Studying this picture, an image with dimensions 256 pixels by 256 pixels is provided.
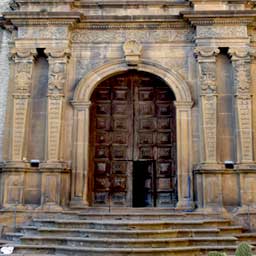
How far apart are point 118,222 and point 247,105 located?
514 centimetres

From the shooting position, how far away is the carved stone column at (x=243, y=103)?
464 inches

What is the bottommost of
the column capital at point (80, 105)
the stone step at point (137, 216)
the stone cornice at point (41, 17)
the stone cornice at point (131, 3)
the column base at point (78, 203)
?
the stone step at point (137, 216)

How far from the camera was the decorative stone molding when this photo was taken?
12.7 m

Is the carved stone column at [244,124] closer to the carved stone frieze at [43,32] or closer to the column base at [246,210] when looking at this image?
the column base at [246,210]

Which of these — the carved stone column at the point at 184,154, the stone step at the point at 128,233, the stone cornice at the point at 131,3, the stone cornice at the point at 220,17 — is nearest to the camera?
the stone step at the point at 128,233

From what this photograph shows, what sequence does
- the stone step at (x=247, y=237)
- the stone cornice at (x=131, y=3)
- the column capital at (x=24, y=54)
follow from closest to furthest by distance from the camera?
the stone step at (x=247, y=237) < the column capital at (x=24, y=54) < the stone cornice at (x=131, y=3)

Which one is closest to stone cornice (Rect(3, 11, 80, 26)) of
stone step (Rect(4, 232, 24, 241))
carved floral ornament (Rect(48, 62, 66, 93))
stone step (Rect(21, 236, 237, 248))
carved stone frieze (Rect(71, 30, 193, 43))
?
carved stone frieze (Rect(71, 30, 193, 43))

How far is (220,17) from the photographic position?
12484 millimetres

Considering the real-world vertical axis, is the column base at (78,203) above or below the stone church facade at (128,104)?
below

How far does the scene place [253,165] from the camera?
11625 mm

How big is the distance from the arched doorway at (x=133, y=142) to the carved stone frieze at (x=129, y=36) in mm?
1068

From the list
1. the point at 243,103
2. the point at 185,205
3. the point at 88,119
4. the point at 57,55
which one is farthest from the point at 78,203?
the point at 243,103

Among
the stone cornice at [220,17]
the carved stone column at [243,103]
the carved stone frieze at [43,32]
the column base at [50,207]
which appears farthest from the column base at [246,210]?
the carved stone frieze at [43,32]

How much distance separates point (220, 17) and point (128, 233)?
275 inches
